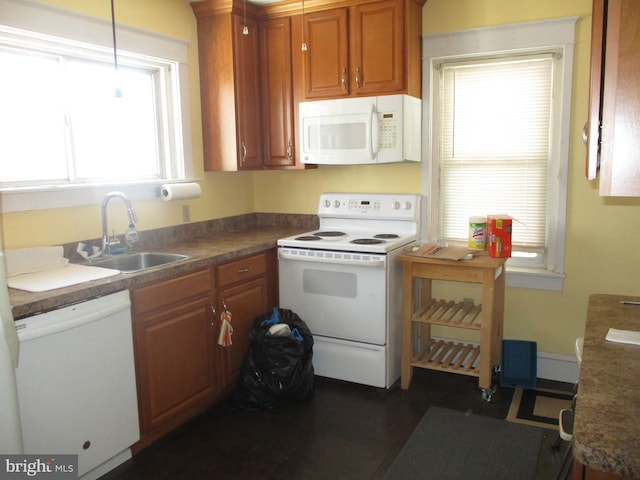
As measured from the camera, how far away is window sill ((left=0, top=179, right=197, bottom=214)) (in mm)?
2420

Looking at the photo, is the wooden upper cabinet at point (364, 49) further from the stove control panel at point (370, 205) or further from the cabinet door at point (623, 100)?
the cabinet door at point (623, 100)

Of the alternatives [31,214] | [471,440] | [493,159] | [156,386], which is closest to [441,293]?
[493,159]

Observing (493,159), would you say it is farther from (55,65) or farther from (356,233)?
(55,65)

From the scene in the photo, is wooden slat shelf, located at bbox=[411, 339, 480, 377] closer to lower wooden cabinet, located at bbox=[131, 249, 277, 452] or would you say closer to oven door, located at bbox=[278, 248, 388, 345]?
oven door, located at bbox=[278, 248, 388, 345]

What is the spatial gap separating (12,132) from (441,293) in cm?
263

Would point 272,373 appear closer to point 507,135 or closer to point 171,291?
point 171,291

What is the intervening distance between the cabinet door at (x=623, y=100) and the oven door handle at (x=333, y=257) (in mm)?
2048

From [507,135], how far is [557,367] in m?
1.44

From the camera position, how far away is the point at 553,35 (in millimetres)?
2973

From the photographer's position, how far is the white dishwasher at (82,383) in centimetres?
195

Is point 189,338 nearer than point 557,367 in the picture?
Yes

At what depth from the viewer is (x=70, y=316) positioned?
6.77ft

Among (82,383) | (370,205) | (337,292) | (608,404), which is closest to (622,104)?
(608,404)

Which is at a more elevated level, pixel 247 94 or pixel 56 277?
pixel 247 94
